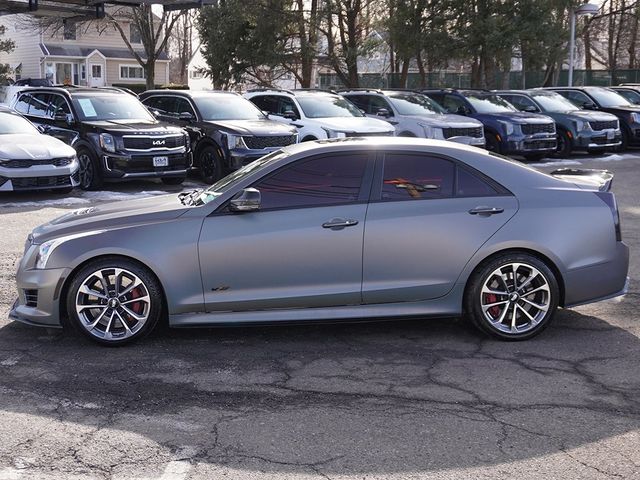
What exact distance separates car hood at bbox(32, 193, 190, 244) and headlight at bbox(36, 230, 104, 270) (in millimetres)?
48

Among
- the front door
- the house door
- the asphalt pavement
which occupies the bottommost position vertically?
the asphalt pavement

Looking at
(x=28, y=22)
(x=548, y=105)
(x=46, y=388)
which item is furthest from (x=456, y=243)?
(x=28, y=22)

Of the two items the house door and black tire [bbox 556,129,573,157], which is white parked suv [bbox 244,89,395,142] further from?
the house door

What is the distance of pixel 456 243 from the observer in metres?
5.99

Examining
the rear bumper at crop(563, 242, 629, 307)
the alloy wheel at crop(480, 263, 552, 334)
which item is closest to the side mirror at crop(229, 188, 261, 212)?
the alloy wheel at crop(480, 263, 552, 334)

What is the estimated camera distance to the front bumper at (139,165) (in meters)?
14.2

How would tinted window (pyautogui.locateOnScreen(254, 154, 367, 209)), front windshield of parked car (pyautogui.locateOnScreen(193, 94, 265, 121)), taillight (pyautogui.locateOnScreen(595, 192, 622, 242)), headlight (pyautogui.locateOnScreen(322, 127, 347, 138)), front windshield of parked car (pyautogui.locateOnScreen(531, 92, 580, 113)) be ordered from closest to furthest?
tinted window (pyautogui.locateOnScreen(254, 154, 367, 209))
taillight (pyautogui.locateOnScreen(595, 192, 622, 242))
headlight (pyautogui.locateOnScreen(322, 127, 347, 138))
front windshield of parked car (pyautogui.locateOnScreen(193, 94, 265, 121))
front windshield of parked car (pyautogui.locateOnScreen(531, 92, 580, 113))

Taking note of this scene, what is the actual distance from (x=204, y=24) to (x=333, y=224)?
31.3 m

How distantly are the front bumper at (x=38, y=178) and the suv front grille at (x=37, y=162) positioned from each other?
0.19ft

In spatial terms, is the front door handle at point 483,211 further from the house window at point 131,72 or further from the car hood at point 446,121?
the house window at point 131,72

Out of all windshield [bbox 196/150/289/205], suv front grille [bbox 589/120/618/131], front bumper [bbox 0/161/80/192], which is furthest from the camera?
suv front grille [bbox 589/120/618/131]

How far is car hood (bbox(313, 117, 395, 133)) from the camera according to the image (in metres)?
16.3

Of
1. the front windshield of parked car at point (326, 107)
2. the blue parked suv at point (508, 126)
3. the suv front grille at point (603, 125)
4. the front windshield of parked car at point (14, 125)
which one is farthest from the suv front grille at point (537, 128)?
the front windshield of parked car at point (14, 125)

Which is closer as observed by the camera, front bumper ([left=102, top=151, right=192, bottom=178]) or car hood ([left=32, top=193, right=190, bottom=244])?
car hood ([left=32, top=193, right=190, bottom=244])
